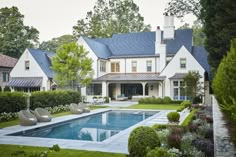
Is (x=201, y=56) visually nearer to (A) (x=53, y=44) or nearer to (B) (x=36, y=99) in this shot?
(B) (x=36, y=99)

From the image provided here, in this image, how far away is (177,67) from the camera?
3397cm

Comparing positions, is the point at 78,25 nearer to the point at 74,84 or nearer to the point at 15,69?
the point at 15,69

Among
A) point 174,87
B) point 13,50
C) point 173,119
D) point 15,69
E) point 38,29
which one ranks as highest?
point 38,29

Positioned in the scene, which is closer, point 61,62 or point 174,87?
point 61,62

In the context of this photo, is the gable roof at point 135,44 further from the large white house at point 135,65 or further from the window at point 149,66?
the window at point 149,66

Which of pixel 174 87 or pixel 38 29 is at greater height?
pixel 38 29

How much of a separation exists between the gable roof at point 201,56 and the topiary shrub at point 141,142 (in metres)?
27.4

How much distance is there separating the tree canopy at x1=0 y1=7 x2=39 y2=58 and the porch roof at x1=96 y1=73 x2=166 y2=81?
22388mm

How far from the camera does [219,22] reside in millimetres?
15266

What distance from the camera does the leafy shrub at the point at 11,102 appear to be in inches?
697

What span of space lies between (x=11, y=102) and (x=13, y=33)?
119 ft

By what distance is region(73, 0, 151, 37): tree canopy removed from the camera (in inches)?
2190

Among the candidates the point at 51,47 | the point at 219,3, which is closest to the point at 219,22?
the point at 219,3

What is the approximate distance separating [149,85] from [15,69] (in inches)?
763
